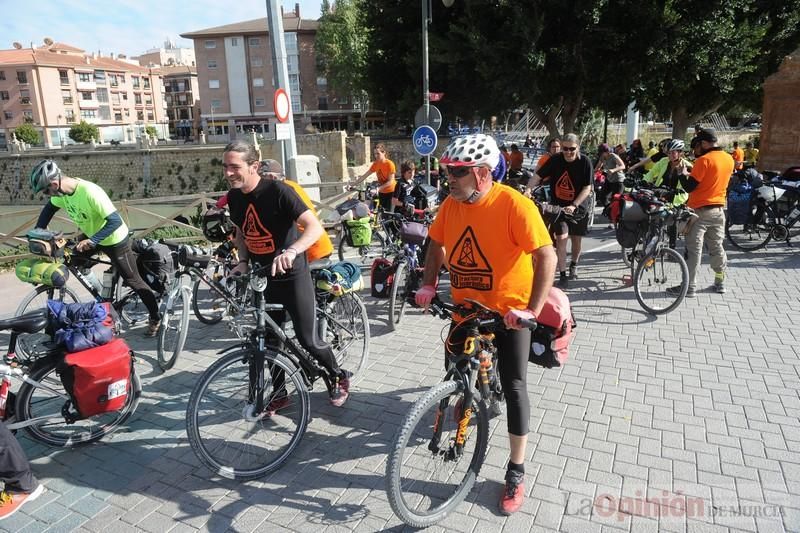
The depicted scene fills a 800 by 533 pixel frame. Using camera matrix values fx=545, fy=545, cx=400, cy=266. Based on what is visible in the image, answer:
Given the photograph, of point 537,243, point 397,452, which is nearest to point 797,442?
point 537,243

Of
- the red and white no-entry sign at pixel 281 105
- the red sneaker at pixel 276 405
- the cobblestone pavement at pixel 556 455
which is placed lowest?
the cobblestone pavement at pixel 556 455

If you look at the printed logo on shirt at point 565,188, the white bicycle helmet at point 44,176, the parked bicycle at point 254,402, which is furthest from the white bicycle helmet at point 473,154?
the printed logo on shirt at point 565,188

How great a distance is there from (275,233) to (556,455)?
2331 millimetres

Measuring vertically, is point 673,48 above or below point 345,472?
above

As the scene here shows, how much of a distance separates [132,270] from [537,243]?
4.25 metres

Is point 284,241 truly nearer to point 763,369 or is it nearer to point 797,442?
point 797,442

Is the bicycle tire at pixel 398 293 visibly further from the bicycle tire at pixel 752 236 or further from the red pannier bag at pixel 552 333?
the bicycle tire at pixel 752 236

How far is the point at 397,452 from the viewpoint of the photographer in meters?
2.64

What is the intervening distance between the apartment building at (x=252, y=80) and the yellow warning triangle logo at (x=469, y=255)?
7306 centimetres

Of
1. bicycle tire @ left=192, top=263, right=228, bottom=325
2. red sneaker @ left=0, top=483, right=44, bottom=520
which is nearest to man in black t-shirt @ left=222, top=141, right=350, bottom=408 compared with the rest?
red sneaker @ left=0, top=483, right=44, bottom=520

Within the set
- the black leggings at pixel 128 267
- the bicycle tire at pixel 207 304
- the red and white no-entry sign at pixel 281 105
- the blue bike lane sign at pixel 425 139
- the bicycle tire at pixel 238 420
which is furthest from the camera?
the blue bike lane sign at pixel 425 139

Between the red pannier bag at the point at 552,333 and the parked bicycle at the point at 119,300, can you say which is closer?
the red pannier bag at the point at 552,333

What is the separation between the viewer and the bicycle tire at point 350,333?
4684 mm

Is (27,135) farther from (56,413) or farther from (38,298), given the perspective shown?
(56,413)
